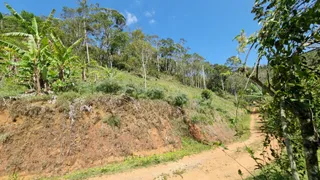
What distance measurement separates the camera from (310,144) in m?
1.68

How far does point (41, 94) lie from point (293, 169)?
34.1 ft

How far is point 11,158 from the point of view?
24.2 feet

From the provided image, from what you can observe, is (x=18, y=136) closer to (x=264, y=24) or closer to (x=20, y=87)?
(x=20, y=87)

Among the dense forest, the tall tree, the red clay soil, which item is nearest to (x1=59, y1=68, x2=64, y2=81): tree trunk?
the dense forest

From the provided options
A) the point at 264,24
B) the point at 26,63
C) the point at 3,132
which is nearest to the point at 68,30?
the point at 26,63

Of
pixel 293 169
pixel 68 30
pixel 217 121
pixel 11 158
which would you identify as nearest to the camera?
pixel 293 169

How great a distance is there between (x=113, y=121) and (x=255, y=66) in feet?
30.1

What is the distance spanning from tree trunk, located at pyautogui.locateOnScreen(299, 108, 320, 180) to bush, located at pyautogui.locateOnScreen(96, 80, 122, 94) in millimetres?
10399

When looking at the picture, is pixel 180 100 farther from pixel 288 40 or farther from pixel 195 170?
pixel 288 40

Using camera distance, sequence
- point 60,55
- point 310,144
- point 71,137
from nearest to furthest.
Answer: point 310,144
point 71,137
point 60,55

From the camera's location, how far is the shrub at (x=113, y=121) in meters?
9.75

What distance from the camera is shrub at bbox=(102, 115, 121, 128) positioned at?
975cm

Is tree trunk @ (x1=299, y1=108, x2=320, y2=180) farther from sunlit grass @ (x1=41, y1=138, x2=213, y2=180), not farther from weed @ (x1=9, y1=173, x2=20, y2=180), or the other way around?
weed @ (x1=9, y1=173, x2=20, y2=180)

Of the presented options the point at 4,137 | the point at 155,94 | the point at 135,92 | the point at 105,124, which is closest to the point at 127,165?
the point at 105,124
